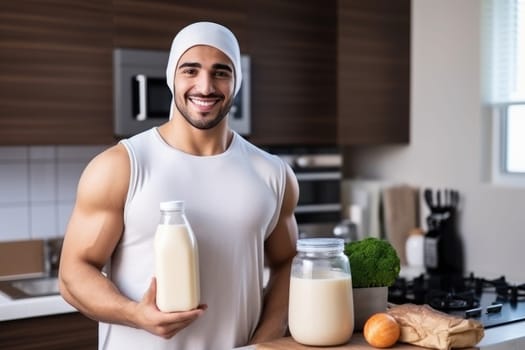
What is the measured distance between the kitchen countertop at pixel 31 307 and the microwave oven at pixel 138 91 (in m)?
0.69

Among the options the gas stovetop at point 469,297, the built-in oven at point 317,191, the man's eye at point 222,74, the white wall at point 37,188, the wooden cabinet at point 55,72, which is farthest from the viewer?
the built-in oven at point 317,191

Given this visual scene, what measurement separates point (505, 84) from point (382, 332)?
1871 mm

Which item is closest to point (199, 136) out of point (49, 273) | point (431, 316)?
point (431, 316)

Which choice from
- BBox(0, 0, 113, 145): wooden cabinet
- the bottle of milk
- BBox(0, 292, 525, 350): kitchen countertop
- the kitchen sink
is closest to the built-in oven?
BBox(0, 0, 113, 145): wooden cabinet

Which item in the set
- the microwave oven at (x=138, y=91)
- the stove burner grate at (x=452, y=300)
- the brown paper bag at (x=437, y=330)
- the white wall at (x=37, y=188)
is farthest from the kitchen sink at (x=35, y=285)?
the brown paper bag at (x=437, y=330)

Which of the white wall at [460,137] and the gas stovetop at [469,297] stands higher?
the white wall at [460,137]

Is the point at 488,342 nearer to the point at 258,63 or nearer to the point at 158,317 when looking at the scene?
the point at 158,317

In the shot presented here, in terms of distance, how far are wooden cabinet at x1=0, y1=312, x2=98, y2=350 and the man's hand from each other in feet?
3.80

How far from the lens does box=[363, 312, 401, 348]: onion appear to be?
1.32 metres

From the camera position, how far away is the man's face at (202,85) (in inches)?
55.4

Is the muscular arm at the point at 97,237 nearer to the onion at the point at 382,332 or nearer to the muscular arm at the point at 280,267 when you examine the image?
the muscular arm at the point at 280,267

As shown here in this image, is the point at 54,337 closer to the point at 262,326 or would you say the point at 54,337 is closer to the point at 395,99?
the point at 262,326

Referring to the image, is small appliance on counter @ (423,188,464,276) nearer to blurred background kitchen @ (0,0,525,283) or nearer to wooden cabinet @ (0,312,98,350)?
blurred background kitchen @ (0,0,525,283)

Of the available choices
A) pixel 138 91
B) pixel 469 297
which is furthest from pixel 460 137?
pixel 138 91
